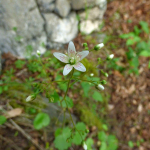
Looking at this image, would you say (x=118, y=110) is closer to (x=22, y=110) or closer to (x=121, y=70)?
(x=121, y=70)

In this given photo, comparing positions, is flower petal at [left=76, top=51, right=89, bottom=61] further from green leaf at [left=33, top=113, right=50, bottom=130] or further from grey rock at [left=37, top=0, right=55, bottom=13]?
grey rock at [left=37, top=0, right=55, bottom=13]

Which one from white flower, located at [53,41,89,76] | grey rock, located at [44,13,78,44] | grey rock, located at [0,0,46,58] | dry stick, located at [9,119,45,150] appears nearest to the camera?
white flower, located at [53,41,89,76]

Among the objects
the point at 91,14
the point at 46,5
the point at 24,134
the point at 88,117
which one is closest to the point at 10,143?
the point at 24,134

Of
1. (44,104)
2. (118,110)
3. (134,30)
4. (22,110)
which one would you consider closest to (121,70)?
(118,110)

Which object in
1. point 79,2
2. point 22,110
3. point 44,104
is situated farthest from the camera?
point 79,2

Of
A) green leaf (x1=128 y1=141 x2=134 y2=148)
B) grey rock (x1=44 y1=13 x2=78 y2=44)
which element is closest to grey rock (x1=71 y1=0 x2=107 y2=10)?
grey rock (x1=44 y1=13 x2=78 y2=44)
